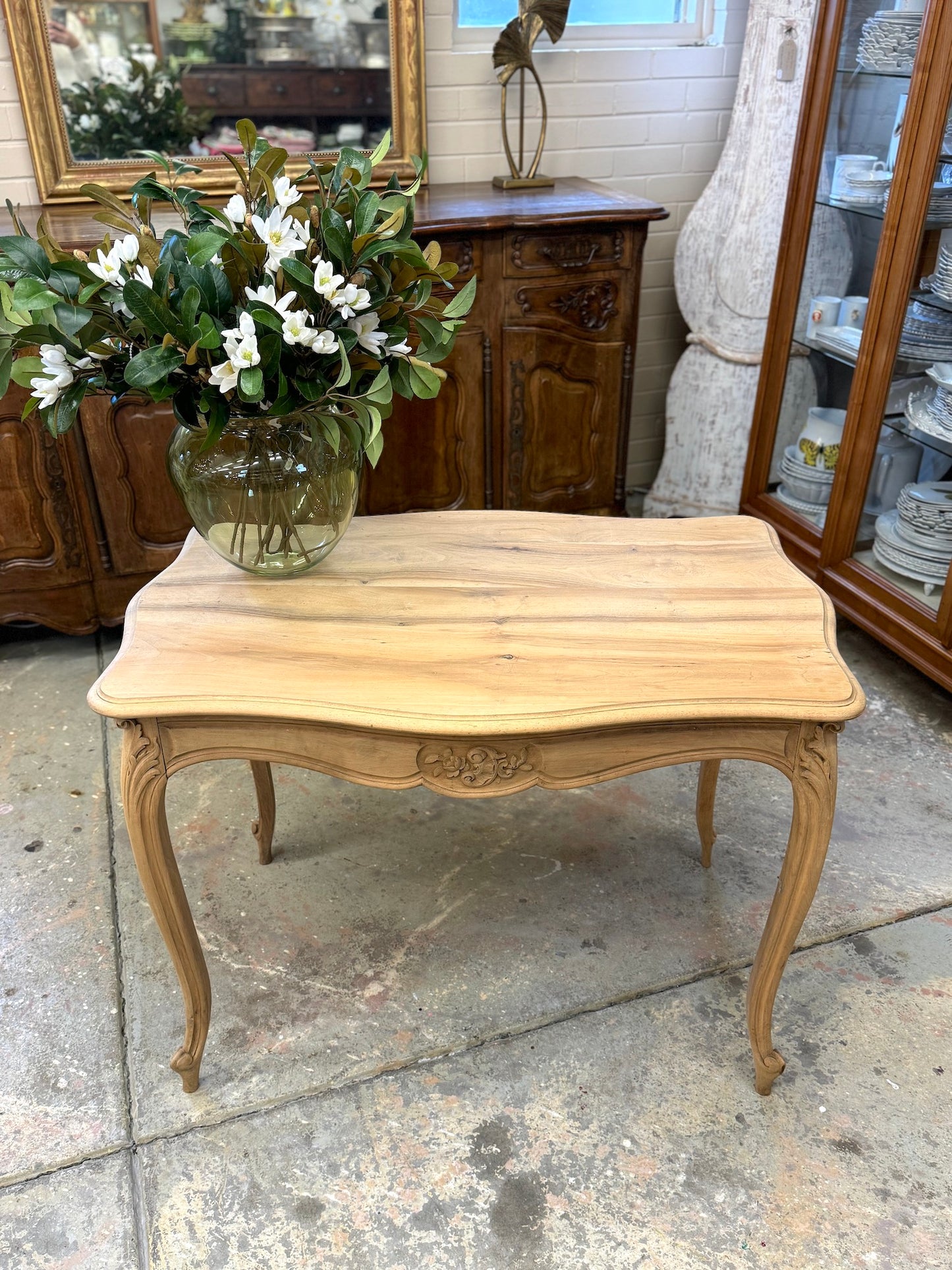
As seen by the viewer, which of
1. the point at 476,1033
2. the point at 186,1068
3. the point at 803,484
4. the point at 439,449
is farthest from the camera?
the point at 803,484

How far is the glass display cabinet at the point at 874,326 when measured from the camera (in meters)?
2.39

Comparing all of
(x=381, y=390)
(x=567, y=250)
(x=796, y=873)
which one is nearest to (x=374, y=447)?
(x=381, y=390)

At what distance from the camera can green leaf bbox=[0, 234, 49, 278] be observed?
132 cm

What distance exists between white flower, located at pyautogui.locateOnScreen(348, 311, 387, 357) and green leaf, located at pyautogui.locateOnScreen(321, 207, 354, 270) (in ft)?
0.30

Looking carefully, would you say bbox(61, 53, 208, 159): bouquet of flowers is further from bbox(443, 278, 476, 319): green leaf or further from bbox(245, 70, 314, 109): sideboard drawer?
bbox(443, 278, 476, 319): green leaf

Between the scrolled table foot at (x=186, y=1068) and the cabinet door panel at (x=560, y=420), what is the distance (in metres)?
1.79

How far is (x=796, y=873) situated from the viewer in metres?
1.49

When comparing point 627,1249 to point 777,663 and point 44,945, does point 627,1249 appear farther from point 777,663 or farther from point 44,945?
point 44,945

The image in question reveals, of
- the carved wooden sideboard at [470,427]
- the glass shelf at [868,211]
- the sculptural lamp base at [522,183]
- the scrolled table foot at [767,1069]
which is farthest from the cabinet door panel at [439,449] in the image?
the scrolled table foot at [767,1069]

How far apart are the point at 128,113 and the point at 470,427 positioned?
4.01 ft

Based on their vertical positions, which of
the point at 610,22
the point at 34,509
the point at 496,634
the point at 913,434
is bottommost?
the point at 34,509

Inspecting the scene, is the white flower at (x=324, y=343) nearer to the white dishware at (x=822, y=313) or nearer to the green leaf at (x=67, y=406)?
the green leaf at (x=67, y=406)

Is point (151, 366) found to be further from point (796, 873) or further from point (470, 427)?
point (470, 427)

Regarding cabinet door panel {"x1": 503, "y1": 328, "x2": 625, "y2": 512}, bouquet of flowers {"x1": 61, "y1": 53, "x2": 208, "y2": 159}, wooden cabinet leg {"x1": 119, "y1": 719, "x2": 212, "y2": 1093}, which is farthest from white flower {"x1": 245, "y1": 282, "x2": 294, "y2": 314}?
bouquet of flowers {"x1": 61, "y1": 53, "x2": 208, "y2": 159}
